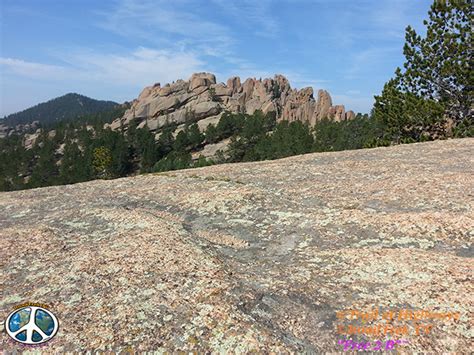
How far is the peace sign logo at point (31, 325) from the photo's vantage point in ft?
21.9

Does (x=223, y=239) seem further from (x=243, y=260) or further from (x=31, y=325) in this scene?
(x=31, y=325)

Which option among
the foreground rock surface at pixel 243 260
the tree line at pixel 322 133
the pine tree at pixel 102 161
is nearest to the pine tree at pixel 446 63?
the tree line at pixel 322 133

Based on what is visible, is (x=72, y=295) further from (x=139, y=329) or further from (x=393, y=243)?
(x=393, y=243)

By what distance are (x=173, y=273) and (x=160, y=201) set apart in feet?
25.7

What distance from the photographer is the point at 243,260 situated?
10.3 m

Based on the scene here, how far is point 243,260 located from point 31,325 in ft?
17.9

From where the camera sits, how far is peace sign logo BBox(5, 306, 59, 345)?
6.69 meters

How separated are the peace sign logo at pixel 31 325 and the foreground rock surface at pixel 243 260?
0.18m

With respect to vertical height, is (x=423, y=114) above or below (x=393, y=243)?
above

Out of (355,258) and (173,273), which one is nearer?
(173,273)

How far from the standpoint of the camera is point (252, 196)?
1548cm

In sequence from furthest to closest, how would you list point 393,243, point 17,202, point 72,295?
point 17,202 < point 393,243 < point 72,295

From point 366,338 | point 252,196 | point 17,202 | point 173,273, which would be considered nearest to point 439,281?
point 366,338

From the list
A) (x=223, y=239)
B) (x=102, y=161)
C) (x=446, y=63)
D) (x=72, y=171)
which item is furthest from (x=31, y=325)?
(x=72, y=171)
